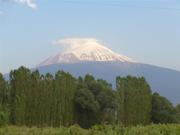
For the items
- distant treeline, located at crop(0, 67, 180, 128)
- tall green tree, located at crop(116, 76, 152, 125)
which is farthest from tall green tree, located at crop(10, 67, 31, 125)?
tall green tree, located at crop(116, 76, 152, 125)

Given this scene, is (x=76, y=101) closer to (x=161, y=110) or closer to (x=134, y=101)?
(x=134, y=101)

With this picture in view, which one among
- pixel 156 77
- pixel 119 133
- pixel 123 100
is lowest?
pixel 119 133

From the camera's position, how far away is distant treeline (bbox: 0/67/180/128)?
129ft

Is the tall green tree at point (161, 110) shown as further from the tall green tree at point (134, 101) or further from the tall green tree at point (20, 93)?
the tall green tree at point (20, 93)

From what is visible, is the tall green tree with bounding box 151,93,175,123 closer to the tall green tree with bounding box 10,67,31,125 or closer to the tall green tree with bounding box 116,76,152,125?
the tall green tree with bounding box 116,76,152,125

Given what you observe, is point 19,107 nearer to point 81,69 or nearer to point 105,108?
point 105,108

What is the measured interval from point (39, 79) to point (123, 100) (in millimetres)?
8154

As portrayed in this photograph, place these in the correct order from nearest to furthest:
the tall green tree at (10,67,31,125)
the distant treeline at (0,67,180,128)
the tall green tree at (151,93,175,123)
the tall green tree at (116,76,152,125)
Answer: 1. the tall green tree at (10,67,31,125)
2. the distant treeline at (0,67,180,128)
3. the tall green tree at (116,76,152,125)
4. the tall green tree at (151,93,175,123)

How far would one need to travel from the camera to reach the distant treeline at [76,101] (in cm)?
3925

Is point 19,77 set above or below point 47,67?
below

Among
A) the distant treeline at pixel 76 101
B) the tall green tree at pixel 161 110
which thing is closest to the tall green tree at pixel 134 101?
the distant treeline at pixel 76 101

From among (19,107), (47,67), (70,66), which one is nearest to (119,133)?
(19,107)

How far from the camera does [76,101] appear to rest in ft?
135

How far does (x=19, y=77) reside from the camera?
39.6 metres
